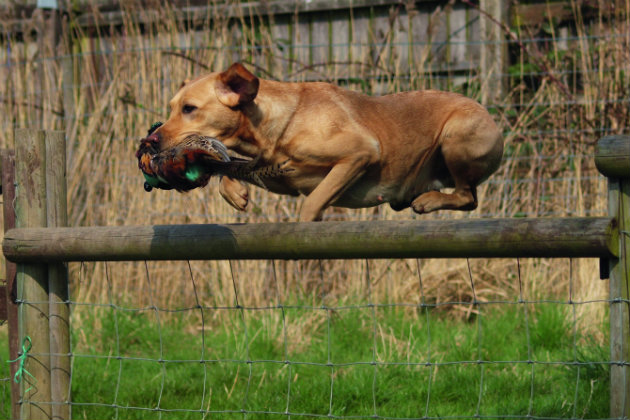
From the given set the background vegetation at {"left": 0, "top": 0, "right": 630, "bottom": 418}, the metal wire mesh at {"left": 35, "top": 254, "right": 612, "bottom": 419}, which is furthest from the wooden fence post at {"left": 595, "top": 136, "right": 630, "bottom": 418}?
the background vegetation at {"left": 0, "top": 0, "right": 630, "bottom": 418}

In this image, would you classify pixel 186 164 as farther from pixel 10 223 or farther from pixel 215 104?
pixel 10 223

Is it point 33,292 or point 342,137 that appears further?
point 33,292

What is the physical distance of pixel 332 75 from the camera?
23.7 feet

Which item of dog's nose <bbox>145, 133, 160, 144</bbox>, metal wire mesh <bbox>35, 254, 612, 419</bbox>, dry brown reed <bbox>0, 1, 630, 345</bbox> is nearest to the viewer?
dog's nose <bbox>145, 133, 160, 144</bbox>

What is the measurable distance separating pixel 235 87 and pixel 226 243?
0.75m

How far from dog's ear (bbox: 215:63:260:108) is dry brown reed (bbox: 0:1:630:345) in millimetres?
2694

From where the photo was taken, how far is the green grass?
4.53m

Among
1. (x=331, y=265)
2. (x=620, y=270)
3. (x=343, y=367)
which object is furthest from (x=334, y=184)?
(x=331, y=265)

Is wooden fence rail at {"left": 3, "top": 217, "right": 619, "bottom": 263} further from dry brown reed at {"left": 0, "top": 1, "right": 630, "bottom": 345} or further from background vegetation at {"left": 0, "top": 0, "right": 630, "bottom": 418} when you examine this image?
dry brown reed at {"left": 0, "top": 1, "right": 630, "bottom": 345}

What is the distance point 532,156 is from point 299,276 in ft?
7.08

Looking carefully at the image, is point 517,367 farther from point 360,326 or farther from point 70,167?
point 70,167

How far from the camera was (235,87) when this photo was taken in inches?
137

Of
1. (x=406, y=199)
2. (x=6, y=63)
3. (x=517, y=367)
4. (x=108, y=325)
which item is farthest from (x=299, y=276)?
(x=6, y=63)

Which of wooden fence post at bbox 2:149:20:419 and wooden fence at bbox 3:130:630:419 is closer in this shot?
wooden fence at bbox 3:130:630:419
